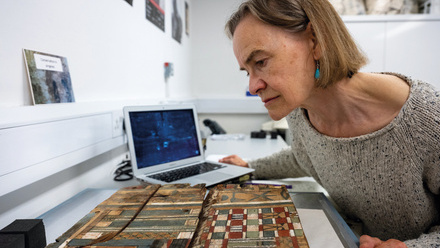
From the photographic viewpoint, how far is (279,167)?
117 centimetres

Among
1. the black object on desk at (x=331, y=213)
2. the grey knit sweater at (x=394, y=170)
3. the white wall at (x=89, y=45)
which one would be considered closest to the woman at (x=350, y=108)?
the grey knit sweater at (x=394, y=170)

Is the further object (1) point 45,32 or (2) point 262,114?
(2) point 262,114

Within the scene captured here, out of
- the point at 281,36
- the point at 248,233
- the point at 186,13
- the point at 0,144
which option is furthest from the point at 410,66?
the point at 0,144

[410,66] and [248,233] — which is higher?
[410,66]

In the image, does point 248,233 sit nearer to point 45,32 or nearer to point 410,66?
point 45,32

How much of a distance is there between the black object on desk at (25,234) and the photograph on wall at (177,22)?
1.92m

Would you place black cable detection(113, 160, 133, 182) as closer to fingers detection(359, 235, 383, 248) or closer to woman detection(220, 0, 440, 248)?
woman detection(220, 0, 440, 248)

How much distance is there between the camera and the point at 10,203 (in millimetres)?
717

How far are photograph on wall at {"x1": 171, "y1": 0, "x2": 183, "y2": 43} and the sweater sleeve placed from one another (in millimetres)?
1454

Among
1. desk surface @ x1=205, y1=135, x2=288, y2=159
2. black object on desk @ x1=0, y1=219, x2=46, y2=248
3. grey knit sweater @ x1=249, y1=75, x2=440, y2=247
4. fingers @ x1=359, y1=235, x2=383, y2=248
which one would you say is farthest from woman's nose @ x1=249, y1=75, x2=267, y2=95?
desk surface @ x1=205, y1=135, x2=288, y2=159

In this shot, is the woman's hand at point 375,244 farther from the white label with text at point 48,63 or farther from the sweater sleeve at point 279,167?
the white label with text at point 48,63

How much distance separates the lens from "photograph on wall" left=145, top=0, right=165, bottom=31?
1654mm

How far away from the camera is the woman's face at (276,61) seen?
0.73 metres

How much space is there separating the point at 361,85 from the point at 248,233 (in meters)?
0.58
